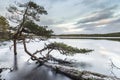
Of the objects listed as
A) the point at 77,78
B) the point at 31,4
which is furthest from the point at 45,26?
the point at 77,78

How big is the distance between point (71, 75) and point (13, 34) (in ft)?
20.4

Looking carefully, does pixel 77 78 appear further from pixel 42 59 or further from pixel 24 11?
pixel 24 11

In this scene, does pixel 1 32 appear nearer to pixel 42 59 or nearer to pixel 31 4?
pixel 31 4

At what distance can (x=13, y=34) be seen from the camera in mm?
18891

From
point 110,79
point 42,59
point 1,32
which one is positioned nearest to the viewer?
point 110,79

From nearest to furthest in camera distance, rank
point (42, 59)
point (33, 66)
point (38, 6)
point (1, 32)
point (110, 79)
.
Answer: point (110, 79) < point (1, 32) < point (38, 6) < point (42, 59) < point (33, 66)

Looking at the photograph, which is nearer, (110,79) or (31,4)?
(110,79)

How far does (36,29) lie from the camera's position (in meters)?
17.6

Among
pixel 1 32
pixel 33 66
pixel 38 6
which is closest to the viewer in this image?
pixel 1 32

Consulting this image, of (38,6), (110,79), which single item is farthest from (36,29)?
(110,79)

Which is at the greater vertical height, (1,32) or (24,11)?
(24,11)

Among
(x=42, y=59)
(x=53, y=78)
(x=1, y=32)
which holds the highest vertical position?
(x=1, y=32)

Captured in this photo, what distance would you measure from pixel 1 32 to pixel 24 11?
2.90 m

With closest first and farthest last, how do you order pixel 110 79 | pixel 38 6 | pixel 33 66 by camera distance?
pixel 110 79
pixel 38 6
pixel 33 66
